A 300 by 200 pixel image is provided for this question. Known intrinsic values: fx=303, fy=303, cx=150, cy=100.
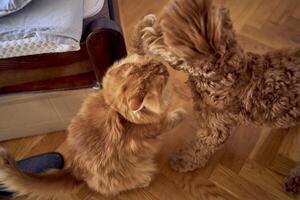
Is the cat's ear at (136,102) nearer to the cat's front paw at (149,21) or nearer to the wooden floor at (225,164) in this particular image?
the cat's front paw at (149,21)

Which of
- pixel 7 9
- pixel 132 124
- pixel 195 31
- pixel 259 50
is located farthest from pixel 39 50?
pixel 259 50

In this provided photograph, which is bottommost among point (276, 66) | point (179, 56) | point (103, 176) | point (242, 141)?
point (242, 141)

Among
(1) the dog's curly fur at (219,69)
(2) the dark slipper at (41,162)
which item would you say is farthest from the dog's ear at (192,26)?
(2) the dark slipper at (41,162)

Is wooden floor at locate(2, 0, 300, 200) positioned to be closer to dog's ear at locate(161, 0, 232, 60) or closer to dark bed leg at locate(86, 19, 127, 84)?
dark bed leg at locate(86, 19, 127, 84)

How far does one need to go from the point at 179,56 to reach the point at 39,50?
1.16ft

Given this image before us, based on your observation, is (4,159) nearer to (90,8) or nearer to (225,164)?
(90,8)

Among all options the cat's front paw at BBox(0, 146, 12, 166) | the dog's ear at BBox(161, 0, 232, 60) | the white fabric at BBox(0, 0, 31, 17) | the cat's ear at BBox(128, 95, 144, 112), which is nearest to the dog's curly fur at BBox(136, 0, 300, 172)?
the dog's ear at BBox(161, 0, 232, 60)

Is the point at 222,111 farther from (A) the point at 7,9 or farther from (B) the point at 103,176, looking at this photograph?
(A) the point at 7,9

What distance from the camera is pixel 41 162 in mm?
984

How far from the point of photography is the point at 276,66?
735 mm

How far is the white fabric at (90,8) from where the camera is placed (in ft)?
2.66

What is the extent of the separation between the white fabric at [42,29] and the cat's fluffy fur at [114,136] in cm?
13

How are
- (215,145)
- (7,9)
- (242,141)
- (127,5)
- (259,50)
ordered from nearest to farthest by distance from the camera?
1. (7,9)
2. (215,145)
3. (242,141)
4. (259,50)
5. (127,5)

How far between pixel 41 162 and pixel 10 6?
1.67 feet
